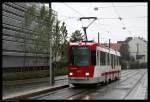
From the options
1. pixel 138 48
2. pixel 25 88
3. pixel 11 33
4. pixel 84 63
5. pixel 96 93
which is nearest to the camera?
pixel 96 93

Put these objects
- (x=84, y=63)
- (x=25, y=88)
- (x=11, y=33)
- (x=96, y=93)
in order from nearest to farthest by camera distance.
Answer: (x=96, y=93)
(x=25, y=88)
(x=84, y=63)
(x=11, y=33)

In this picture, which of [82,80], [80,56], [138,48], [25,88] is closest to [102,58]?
[80,56]

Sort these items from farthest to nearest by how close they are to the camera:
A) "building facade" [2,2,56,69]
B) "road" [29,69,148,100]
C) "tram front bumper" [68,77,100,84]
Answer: "building facade" [2,2,56,69] < "tram front bumper" [68,77,100,84] < "road" [29,69,148,100]

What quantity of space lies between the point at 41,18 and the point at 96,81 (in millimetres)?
18199

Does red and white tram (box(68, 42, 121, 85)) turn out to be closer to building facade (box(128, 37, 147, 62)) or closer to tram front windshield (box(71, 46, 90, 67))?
tram front windshield (box(71, 46, 90, 67))

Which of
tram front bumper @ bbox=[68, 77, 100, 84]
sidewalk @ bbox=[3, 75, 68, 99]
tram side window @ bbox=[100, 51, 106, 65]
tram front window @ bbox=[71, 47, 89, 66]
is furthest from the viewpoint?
tram side window @ bbox=[100, 51, 106, 65]

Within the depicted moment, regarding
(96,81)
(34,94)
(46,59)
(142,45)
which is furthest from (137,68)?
(34,94)

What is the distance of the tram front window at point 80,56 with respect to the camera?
94.5ft

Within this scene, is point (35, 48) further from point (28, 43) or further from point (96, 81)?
point (96, 81)

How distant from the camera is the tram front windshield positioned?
94.5 feet

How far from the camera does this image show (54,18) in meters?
46.8

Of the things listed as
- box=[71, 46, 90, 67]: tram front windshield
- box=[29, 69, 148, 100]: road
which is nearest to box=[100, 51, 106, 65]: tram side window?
box=[71, 46, 90, 67]: tram front windshield

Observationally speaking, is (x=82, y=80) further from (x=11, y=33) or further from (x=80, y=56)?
(x=11, y=33)

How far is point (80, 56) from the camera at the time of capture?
29.0 metres
